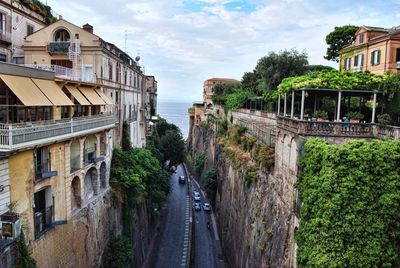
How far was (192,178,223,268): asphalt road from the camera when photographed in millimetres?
32812

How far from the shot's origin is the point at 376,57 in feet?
101

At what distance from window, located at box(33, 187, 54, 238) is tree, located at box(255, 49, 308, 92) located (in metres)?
28.2

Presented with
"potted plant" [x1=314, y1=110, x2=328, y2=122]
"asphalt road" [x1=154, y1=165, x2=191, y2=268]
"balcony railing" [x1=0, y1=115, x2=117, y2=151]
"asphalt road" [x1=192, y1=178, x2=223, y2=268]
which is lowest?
"asphalt road" [x1=192, y1=178, x2=223, y2=268]

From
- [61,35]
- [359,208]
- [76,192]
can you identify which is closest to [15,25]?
[61,35]

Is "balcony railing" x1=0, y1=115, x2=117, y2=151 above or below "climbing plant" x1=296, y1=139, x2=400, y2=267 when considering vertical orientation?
above

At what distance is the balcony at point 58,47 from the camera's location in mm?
23578

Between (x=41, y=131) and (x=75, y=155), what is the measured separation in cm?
533

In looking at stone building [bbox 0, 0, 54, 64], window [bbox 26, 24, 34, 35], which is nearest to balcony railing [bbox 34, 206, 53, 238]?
stone building [bbox 0, 0, 54, 64]

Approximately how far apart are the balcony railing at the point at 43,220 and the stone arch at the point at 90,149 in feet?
16.4

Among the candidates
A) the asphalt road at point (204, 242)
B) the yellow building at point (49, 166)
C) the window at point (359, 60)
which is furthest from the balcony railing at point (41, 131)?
the window at point (359, 60)

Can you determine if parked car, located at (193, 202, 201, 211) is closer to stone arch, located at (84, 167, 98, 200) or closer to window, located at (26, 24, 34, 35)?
stone arch, located at (84, 167, 98, 200)

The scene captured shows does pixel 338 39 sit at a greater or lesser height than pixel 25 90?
Result: greater

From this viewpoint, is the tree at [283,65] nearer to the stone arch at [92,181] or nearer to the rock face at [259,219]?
the rock face at [259,219]

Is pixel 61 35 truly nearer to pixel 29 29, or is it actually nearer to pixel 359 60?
pixel 29 29
